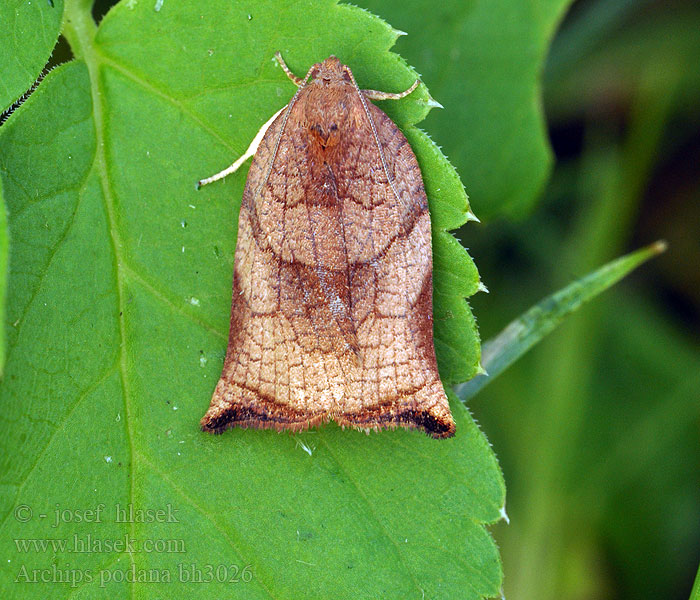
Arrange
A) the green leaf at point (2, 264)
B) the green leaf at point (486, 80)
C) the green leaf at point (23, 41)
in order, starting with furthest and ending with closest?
the green leaf at point (486, 80) < the green leaf at point (23, 41) < the green leaf at point (2, 264)

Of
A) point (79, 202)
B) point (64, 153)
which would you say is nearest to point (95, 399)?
point (79, 202)

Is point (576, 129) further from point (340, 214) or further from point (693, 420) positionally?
point (340, 214)

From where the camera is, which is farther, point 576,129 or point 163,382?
point 576,129

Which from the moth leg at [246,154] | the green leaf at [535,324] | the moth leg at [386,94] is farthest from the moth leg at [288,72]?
the green leaf at [535,324]

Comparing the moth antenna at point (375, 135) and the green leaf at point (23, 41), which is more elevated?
the moth antenna at point (375, 135)

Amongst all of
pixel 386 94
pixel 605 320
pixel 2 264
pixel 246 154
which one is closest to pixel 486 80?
pixel 386 94

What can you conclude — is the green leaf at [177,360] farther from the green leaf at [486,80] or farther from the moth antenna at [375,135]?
the green leaf at [486,80]

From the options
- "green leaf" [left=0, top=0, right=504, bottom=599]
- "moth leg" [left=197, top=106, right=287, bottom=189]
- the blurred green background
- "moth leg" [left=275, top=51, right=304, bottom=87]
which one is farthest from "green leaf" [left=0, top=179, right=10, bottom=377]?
the blurred green background

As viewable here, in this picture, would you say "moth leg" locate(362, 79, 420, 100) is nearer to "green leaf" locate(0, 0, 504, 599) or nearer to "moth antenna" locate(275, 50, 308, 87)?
"green leaf" locate(0, 0, 504, 599)
